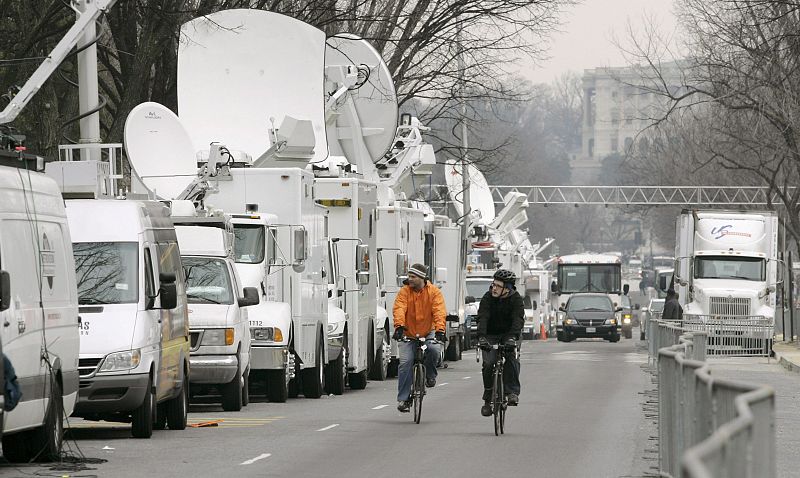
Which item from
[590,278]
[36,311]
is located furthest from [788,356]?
[590,278]

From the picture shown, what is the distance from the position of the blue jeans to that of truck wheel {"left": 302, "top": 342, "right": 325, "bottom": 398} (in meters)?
5.13

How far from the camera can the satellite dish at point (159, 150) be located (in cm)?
2394

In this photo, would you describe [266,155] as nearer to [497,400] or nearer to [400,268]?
[400,268]

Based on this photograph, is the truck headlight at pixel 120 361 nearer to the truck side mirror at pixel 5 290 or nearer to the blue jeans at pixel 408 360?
the truck side mirror at pixel 5 290

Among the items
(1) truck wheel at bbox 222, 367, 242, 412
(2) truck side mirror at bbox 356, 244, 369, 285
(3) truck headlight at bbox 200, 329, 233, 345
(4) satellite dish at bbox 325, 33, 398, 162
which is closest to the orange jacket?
(3) truck headlight at bbox 200, 329, 233, 345

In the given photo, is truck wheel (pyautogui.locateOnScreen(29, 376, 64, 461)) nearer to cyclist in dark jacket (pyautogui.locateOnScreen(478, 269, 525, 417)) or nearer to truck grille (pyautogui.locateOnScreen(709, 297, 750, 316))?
cyclist in dark jacket (pyautogui.locateOnScreen(478, 269, 525, 417))

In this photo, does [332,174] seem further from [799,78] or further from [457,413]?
[799,78]

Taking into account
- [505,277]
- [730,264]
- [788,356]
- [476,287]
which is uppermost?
[505,277]

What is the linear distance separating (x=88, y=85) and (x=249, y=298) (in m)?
4.35

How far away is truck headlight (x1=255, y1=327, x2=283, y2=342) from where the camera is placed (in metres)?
22.9

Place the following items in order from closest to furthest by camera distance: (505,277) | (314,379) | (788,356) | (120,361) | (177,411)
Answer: (120,361) < (177,411) < (505,277) < (314,379) < (788,356)

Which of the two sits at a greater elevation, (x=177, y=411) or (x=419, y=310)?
(x=419, y=310)

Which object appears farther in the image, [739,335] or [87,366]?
[739,335]

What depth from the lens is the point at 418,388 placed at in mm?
19891
